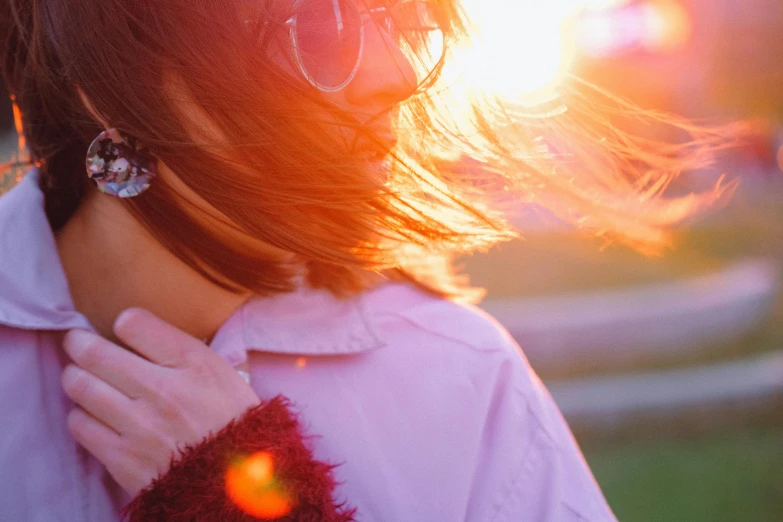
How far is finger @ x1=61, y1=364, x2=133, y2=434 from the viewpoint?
1.22 m

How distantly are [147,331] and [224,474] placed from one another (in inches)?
12.1

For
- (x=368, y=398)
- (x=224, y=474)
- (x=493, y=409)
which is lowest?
(x=493, y=409)

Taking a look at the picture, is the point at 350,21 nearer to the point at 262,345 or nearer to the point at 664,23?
the point at 262,345

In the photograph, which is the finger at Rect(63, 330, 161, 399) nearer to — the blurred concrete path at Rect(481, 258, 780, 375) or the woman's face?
the woman's face

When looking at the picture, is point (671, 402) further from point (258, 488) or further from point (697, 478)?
point (258, 488)

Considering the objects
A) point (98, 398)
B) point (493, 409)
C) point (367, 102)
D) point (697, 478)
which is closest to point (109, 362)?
point (98, 398)

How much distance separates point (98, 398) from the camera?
47.9 inches

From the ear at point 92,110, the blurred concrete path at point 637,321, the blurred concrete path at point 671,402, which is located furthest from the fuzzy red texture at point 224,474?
the blurred concrete path at point 637,321

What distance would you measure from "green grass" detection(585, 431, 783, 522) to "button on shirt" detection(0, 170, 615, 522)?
2893 millimetres

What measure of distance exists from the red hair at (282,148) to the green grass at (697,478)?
2.85m

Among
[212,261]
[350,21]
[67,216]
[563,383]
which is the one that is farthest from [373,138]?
[563,383]

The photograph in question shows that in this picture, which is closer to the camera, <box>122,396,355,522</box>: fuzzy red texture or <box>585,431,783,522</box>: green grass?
<box>122,396,355,522</box>: fuzzy red texture

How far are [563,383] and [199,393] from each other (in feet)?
13.6

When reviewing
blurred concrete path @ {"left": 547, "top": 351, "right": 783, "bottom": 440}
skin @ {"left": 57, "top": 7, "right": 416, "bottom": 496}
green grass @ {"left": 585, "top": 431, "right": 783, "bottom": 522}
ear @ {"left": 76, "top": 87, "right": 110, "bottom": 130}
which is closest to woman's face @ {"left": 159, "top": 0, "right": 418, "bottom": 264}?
skin @ {"left": 57, "top": 7, "right": 416, "bottom": 496}
